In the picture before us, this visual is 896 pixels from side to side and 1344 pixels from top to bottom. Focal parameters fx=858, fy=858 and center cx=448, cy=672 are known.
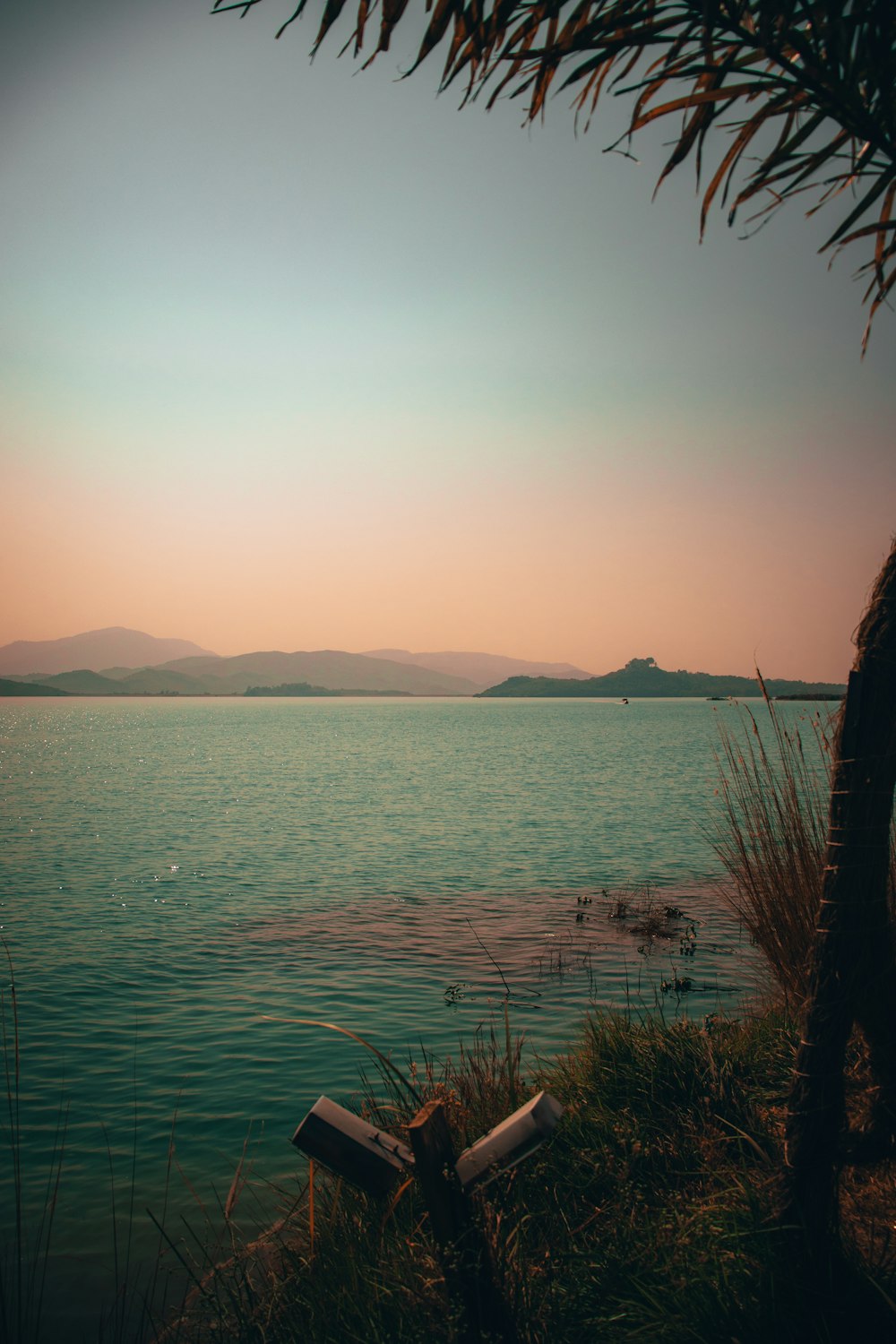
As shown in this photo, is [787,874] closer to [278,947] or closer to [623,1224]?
[623,1224]

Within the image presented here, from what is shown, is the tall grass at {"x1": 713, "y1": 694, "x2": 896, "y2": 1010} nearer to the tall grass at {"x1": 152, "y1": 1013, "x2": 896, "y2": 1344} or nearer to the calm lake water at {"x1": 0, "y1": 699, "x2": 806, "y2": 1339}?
the tall grass at {"x1": 152, "y1": 1013, "x2": 896, "y2": 1344}

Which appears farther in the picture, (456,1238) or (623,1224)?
(623,1224)

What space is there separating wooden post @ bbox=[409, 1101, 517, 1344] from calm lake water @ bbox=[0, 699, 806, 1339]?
13.5 ft

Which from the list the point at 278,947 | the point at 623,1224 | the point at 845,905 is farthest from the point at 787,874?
the point at 278,947

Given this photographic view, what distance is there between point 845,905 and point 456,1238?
2.11 meters

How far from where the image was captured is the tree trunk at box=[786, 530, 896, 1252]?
3703mm

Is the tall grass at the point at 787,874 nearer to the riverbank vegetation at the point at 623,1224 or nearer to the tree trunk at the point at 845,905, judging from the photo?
the riverbank vegetation at the point at 623,1224

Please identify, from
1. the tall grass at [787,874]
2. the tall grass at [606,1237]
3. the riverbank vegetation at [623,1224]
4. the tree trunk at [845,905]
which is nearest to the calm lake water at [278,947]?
the riverbank vegetation at [623,1224]

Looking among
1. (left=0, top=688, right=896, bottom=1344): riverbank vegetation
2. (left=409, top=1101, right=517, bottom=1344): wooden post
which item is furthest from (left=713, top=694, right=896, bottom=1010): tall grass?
(left=409, top=1101, right=517, bottom=1344): wooden post

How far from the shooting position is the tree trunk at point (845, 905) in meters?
3.70

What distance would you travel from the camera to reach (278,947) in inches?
569

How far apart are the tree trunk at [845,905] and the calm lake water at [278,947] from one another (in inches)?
190

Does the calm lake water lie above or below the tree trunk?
below

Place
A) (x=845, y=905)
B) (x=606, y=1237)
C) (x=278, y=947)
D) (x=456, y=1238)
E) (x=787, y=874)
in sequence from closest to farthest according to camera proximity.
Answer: (x=456, y=1238) → (x=845, y=905) → (x=606, y=1237) → (x=787, y=874) → (x=278, y=947)
